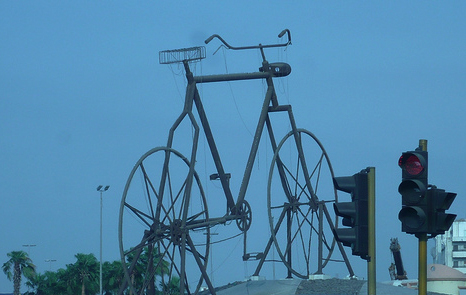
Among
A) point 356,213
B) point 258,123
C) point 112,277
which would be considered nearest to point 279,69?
point 258,123

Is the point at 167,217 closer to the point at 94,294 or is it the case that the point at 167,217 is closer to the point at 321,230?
the point at 321,230

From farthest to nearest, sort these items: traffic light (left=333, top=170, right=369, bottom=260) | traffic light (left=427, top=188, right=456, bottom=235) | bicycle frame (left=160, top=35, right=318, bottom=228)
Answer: bicycle frame (left=160, top=35, right=318, bottom=228) → traffic light (left=333, top=170, right=369, bottom=260) → traffic light (left=427, top=188, right=456, bottom=235)

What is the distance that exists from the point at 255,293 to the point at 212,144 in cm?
719

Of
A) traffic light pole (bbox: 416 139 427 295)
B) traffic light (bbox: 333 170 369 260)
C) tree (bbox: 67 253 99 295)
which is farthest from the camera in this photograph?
tree (bbox: 67 253 99 295)

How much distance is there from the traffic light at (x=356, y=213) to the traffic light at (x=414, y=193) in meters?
1.09

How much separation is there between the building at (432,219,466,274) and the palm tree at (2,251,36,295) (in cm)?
6706

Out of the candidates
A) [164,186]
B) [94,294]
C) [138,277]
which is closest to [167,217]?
[164,186]

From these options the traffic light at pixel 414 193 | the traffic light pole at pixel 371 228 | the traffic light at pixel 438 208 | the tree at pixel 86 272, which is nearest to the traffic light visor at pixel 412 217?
the traffic light at pixel 414 193

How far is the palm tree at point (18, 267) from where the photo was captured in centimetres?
9710

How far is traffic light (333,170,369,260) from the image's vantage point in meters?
14.1

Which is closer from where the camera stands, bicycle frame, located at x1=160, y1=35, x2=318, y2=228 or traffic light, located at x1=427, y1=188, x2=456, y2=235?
traffic light, located at x1=427, y1=188, x2=456, y2=235

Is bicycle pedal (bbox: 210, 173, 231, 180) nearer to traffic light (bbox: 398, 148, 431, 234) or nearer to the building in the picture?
traffic light (bbox: 398, 148, 431, 234)

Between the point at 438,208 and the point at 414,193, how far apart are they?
0.45 m

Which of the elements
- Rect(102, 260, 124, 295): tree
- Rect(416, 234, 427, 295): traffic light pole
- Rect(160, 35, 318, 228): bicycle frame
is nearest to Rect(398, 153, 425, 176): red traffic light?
Rect(416, 234, 427, 295): traffic light pole
